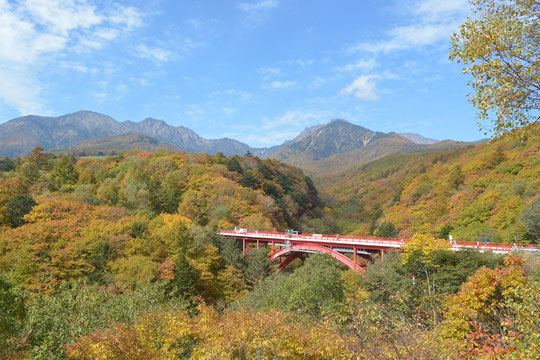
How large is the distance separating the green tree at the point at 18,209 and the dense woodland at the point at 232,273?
0.15m

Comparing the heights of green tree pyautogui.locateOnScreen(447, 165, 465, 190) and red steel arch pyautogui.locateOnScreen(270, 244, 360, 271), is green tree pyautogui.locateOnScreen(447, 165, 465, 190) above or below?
above

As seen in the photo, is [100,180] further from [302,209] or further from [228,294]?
[302,209]

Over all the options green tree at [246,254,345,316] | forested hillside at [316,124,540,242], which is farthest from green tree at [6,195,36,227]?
forested hillside at [316,124,540,242]

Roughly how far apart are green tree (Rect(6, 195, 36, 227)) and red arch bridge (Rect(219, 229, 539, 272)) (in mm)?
21845

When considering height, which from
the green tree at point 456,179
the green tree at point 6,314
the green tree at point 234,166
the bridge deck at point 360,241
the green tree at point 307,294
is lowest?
the green tree at point 307,294

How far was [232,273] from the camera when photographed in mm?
35281

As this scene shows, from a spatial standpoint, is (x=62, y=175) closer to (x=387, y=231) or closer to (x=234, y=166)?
(x=234, y=166)

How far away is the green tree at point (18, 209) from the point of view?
36.9 m

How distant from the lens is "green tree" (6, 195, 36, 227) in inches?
1454

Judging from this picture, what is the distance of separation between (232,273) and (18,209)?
2445 cm

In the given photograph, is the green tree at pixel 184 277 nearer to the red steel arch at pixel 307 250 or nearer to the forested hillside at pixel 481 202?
the red steel arch at pixel 307 250

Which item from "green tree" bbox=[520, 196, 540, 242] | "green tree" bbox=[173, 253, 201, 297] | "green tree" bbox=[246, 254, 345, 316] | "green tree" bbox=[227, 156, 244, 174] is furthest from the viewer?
"green tree" bbox=[227, 156, 244, 174]

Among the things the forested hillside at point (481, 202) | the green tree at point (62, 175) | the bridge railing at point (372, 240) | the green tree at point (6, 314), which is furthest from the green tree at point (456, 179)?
the green tree at point (62, 175)

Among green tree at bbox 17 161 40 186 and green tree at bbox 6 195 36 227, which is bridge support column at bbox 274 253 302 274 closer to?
green tree at bbox 6 195 36 227
